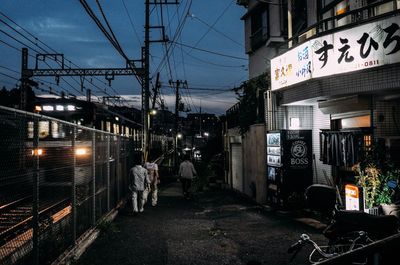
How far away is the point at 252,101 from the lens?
16.1 meters

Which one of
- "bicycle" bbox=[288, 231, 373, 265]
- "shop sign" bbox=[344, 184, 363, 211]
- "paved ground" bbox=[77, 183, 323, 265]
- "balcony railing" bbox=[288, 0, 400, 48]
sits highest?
"balcony railing" bbox=[288, 0, 400, 48]

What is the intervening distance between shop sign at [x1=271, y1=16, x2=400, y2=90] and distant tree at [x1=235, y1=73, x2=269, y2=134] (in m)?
3.45

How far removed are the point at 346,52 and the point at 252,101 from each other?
690cm

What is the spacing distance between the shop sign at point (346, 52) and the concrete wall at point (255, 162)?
3.44m

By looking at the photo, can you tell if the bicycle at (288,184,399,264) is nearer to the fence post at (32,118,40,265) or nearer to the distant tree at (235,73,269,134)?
the fence post at (32,118,40,265)

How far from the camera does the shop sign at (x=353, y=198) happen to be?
8575mm

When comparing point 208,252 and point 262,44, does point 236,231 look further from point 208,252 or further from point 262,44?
point 262,44

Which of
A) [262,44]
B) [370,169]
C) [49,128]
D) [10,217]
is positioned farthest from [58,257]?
[262,44]

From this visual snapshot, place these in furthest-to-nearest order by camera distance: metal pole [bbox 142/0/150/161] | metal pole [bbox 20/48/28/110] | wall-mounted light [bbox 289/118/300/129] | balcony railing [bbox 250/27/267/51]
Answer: metal pole [bbox 142/0/150/161] < metal pole [bbox 20/48/28/110] < balcony railing [bbox 250/27/267/51] < wall-mounted light [bbox 289/118/300/129]

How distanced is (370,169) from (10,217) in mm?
7276

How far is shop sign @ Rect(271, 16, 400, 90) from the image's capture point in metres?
8.45

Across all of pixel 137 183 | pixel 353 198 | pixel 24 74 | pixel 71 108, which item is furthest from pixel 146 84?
pixel 353 198

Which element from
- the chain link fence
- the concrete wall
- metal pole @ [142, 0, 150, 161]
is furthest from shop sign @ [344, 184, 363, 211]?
metal pole @ [142, 0, 150, 161]

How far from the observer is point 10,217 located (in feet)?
19.2
